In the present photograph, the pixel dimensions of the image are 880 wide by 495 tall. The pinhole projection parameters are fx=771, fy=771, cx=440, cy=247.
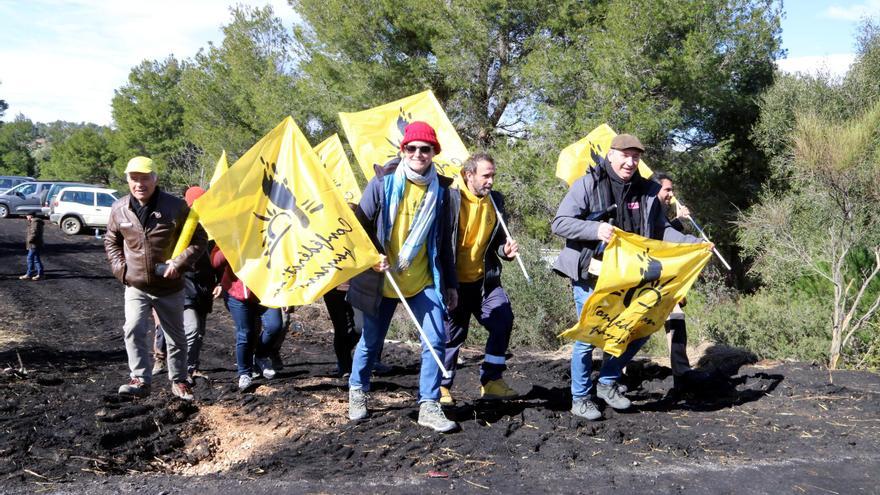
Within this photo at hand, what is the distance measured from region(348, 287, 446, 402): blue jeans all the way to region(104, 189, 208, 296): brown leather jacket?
157cm

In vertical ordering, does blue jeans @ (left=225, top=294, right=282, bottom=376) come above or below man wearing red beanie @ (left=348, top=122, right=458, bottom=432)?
below

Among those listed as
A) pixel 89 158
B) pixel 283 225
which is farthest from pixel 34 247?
pixel 89 158

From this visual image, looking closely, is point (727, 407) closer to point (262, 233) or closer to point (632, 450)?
point (632, 450)

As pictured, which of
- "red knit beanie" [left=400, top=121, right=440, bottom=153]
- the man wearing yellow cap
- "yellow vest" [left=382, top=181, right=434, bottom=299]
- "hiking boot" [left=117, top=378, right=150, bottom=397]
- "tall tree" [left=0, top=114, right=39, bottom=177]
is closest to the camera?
"red knit beanie" [left=400, top=121, right=440, bottom=153]

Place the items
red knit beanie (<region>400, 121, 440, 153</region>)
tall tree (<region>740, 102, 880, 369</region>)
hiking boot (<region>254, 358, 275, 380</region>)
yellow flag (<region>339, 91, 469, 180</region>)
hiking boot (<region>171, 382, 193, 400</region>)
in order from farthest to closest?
yellow flag (<region>339, 91, 469, 180</region>) < tall tree (<region>740, 102, 880, 369</region>) < hiking boot (<region>254, 358, 275, 380</region>) < hiking boot (<region>171, 382, 193, 400</region>) < red knit beanie (<region>400, 121, 440, 153</region>)

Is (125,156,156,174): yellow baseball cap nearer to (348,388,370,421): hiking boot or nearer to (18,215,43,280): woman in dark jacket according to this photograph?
(348,388,370,421): hiking boot

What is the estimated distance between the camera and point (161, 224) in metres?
5.89

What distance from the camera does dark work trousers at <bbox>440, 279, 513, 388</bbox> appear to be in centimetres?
594

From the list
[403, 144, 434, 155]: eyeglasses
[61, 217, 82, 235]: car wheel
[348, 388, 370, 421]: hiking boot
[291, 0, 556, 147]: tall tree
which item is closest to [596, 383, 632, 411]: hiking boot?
[348, 388, 370, 421]: hiking boot

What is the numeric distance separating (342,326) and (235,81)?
21.7m

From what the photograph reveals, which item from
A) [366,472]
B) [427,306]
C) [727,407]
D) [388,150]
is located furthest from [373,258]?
[388,150]

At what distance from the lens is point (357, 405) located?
215 inches

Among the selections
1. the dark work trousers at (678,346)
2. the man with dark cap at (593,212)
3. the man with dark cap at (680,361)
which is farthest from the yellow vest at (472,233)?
the dark work trousers at (678,346)

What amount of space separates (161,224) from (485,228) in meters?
2.48
